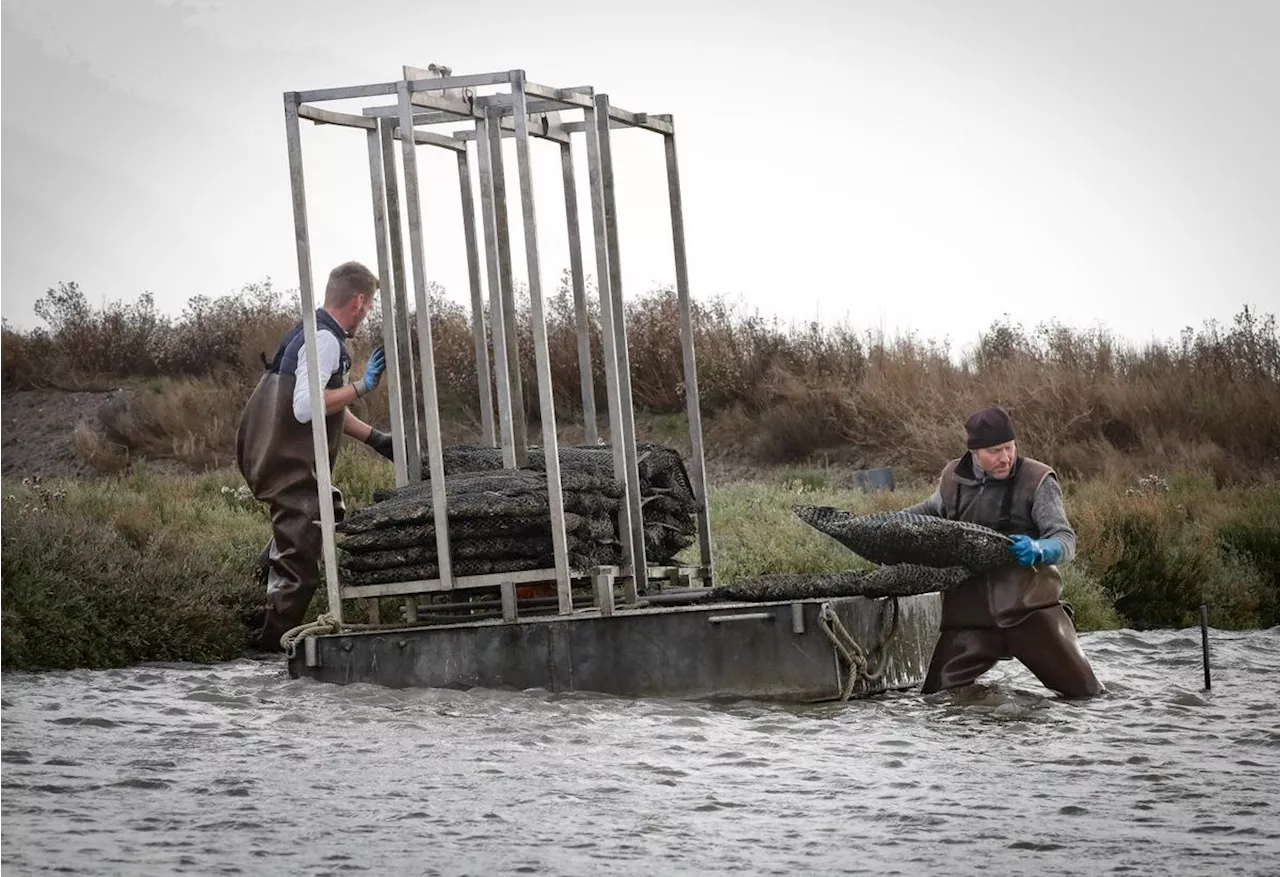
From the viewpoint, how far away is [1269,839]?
652cm

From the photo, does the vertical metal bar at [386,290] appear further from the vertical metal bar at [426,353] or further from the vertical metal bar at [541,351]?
the vertical metal bar at [541,351]

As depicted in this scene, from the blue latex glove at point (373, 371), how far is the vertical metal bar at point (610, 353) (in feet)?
4.61

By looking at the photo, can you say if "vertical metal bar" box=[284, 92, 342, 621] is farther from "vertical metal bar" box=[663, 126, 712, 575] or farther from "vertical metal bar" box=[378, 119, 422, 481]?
"vertical metal bar" box=[663, 126, 712, 575]

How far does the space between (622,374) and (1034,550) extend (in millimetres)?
2485

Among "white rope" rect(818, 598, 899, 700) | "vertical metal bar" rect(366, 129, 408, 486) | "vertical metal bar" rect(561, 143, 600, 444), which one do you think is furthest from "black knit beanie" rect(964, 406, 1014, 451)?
"vertical metal bar" rect(366, 129, 408, 486)

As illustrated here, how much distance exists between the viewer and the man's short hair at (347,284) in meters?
11.0

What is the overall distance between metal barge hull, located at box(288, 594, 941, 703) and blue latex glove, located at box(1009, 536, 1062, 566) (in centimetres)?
82

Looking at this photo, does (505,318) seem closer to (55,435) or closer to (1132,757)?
(1132,757)

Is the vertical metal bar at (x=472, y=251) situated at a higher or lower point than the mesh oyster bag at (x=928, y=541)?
higher

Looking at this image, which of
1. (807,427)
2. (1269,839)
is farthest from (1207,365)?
(1269,839)

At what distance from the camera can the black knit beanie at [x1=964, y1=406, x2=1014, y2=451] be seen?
9.63 meters

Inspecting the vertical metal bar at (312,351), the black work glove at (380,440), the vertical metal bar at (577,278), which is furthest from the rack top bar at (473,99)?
the black work glove at (380,440)

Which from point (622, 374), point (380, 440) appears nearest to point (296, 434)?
point (380, 440)

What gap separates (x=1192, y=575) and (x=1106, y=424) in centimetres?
491
